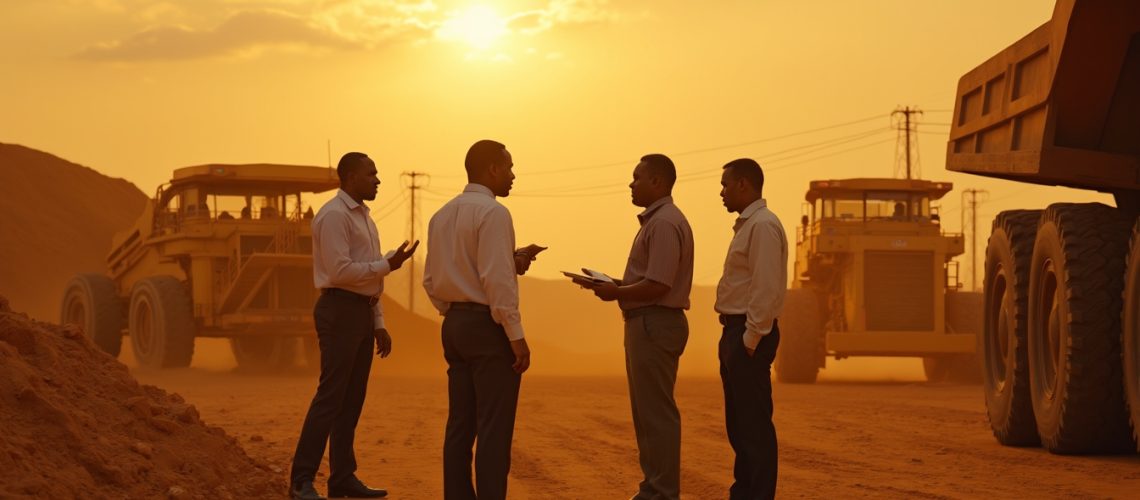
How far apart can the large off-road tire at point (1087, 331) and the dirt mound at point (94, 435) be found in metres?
5.97

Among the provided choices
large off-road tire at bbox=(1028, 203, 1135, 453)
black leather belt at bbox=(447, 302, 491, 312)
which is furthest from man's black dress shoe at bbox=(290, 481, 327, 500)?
large off-road tire at bbox=(1028, 203, 1135, 453)

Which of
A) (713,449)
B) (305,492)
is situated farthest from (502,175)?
(713,449)

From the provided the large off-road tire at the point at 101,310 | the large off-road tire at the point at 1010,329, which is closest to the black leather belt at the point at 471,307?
the large off-road tire at the point at 1010,329

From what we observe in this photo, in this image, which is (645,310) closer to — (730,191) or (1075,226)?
(730,191)

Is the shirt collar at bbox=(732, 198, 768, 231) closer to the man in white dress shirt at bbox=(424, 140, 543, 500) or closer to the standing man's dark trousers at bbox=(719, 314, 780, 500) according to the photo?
the standing man's dark trousers at bbox=(719, 314, 780, 500)

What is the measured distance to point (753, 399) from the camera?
8062mm

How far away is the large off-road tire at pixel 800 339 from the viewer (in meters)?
26.5

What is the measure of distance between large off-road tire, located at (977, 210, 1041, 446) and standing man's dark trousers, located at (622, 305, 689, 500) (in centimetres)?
612

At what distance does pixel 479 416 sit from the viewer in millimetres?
7371

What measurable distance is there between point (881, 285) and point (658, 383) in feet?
64.9

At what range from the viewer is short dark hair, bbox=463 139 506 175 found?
295 inches

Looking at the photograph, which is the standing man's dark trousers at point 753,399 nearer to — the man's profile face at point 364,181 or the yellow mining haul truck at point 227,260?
the man's profile face at point 364,181

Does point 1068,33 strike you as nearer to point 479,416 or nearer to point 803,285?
point 479,416

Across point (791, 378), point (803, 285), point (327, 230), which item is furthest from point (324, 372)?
point (803, 285)
